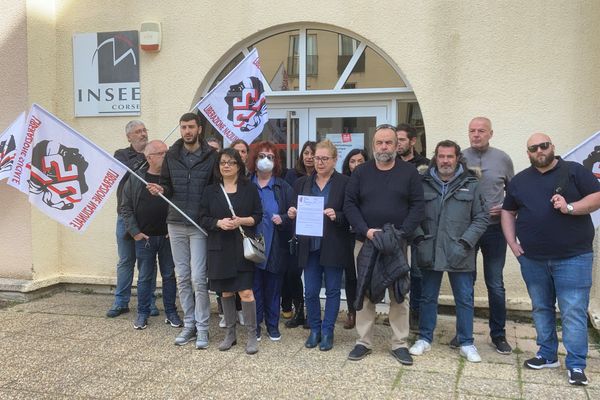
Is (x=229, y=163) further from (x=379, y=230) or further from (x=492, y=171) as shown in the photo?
(x=492, y=171)

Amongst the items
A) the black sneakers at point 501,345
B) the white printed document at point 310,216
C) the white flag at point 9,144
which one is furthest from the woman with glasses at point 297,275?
the white flag at point 9,144

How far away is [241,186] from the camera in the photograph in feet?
15.1

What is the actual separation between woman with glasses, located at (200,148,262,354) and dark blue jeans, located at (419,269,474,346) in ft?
4.84

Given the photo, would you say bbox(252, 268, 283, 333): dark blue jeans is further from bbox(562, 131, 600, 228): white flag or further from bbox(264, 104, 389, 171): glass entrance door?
bbox(562, 131, 600, 228): white flag

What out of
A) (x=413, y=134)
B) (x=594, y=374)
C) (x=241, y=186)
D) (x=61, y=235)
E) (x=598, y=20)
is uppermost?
A: (x=598, y=20)

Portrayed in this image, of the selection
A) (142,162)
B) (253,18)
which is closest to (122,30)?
(253,18)

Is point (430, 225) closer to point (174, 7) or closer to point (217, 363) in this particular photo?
point (217, 363)

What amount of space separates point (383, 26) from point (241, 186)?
2.60 metres

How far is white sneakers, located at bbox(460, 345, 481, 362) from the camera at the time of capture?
14.5 ft

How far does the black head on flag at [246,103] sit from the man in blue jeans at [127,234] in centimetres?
94

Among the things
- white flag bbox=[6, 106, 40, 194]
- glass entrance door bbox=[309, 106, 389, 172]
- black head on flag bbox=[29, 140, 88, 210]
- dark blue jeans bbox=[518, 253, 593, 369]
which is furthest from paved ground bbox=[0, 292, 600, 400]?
glass entrance door bbox=[309, 106, 389, 172]

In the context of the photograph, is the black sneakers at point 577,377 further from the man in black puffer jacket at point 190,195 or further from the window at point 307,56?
the window at point 307,56

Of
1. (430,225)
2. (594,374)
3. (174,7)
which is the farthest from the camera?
(174,7)

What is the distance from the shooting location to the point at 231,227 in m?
4.41
